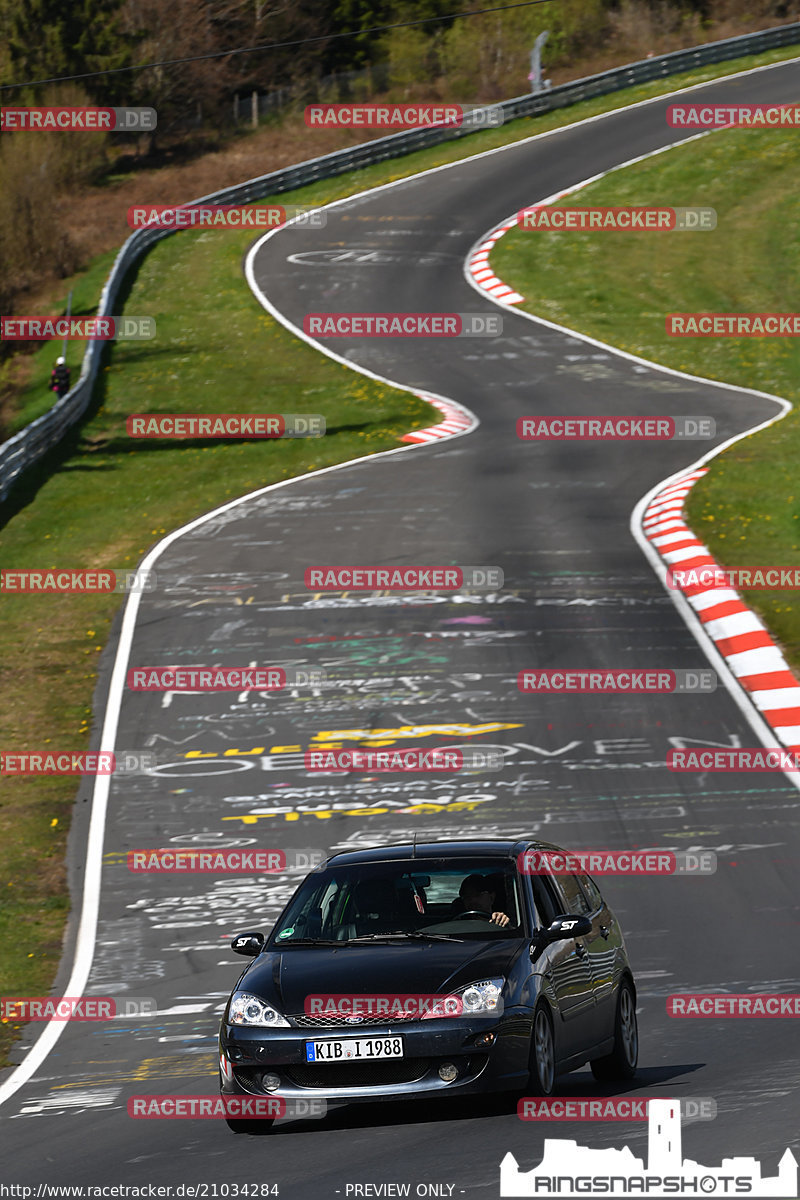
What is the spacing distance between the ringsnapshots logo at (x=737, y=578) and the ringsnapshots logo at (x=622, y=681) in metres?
3.51

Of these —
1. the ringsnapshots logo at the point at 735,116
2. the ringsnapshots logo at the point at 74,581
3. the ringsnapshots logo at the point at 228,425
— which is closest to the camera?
the ringsnapshots logo at the point at 74,581

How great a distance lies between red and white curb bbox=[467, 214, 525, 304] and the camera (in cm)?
4675

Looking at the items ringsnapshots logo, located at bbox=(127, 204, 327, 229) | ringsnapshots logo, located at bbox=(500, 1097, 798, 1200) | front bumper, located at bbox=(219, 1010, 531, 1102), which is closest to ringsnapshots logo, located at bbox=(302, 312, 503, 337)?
ringsnapshots logo, located at bbox=(127, 204, 327, 229)

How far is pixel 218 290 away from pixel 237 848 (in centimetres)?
3540

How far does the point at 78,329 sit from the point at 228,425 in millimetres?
14030

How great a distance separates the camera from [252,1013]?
874 cm

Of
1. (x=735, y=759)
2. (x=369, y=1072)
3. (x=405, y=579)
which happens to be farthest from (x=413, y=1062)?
(x=405, y=579)

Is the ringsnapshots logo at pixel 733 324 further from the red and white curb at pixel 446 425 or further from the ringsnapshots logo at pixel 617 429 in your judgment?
the ringsnapshots logo at pixel 617 429

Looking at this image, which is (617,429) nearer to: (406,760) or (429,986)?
(406,760)

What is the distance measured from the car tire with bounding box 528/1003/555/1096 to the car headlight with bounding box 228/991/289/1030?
1216 millimetres

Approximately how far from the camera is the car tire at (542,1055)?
8547 millimetres

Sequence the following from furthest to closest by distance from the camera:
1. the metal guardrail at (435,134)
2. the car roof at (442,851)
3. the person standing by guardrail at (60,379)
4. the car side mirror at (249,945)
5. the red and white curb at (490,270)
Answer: the metal guardrail at (435,134) → the red and white curb at (490,270) → the person standing by guardrail at (60,379) → the car roof at (442,851) → the car side mirror at (249,945)

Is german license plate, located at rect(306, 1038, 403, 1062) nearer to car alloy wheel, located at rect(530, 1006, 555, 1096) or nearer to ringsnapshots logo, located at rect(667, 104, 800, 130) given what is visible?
car alloy wheel, located at rect(530, 1006, 555, 1096)

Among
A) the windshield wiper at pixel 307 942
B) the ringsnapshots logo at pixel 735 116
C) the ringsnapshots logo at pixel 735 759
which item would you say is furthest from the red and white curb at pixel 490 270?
the windshield wiper at pixel 307 942
